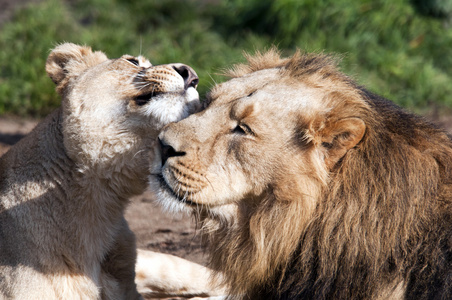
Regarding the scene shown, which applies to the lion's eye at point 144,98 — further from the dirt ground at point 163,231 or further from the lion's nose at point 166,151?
the dirt ground at point 163,231

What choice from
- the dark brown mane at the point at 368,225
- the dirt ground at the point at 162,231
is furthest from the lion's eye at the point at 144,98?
the dirt ground at the point at 162,231

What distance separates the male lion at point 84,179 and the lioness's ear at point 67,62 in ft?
0.38

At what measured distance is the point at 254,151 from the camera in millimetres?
2568

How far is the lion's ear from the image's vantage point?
2449 millimetres

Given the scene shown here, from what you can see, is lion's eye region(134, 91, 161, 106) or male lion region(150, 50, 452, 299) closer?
male lion region(150, 50, 452, 299)

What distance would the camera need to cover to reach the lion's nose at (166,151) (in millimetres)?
2646

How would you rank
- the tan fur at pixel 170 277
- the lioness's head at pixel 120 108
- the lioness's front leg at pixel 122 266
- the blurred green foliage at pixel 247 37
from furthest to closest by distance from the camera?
the blurred green foliage at pixel 247 37 → the tan fur at pixel 170 277 → the lioness's front leg at pixel 122 266 → the lioness's head at pixel 120 108

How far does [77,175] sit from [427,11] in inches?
245

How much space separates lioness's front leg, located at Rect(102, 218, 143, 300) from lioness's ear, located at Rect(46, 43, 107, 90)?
0.91m

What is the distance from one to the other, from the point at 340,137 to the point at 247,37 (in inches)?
210

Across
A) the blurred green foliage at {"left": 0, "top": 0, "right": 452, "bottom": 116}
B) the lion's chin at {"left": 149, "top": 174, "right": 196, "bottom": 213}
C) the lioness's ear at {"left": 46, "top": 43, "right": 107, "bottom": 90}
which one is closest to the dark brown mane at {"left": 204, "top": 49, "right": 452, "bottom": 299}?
the lion's chin at {"left": 149, "top": 174, "right": 196, "bottom": 213}

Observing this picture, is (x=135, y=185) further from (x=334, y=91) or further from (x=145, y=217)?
(x=145, y=217)

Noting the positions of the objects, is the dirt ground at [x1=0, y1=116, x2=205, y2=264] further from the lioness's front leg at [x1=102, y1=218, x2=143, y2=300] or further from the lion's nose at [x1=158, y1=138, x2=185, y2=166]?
the lion's nose at [x1=158, y1=138, x2=185, y2=166]

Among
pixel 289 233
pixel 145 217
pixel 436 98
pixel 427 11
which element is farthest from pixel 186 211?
pixel 427 11
